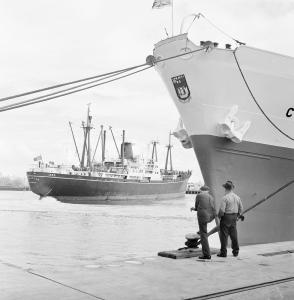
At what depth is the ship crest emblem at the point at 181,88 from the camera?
11266mm

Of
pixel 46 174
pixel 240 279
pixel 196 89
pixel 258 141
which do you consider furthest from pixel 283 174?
pixel 46 174

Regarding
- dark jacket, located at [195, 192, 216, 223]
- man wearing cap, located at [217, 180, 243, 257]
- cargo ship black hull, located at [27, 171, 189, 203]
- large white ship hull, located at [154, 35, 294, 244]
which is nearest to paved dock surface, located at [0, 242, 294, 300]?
man wearing cap, located at [217, 180, 243, 257]

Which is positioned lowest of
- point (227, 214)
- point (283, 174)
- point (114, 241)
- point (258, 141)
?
point (114, 241)

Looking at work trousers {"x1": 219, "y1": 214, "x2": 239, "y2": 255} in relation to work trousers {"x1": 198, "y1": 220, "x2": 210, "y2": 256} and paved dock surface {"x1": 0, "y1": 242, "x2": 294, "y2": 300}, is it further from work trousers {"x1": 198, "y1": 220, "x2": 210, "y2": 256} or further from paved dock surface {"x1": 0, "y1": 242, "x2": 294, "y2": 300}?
work trousers {"x1": 198, "y1": 220, "x2": 210, "y2": 256}

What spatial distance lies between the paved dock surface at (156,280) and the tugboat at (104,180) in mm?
47208

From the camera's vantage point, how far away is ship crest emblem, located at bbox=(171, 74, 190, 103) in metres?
11.3

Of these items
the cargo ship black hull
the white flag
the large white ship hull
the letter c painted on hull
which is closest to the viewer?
the white flag

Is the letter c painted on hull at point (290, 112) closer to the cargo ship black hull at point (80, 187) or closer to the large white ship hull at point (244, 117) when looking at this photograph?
the large white ship hull at point (244, 117)

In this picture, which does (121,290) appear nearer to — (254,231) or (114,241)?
(254,231)

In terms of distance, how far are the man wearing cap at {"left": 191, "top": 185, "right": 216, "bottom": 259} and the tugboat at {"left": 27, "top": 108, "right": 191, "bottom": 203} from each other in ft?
153

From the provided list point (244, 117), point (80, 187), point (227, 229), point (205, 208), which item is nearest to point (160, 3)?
point (244, 117)

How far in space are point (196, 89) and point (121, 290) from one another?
6700 millimetres

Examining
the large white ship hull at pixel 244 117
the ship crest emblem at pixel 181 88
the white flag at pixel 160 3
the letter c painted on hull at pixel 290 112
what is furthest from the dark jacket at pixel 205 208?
the letter c painted on hull at pixel 290 112

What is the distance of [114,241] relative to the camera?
50.4 feet
